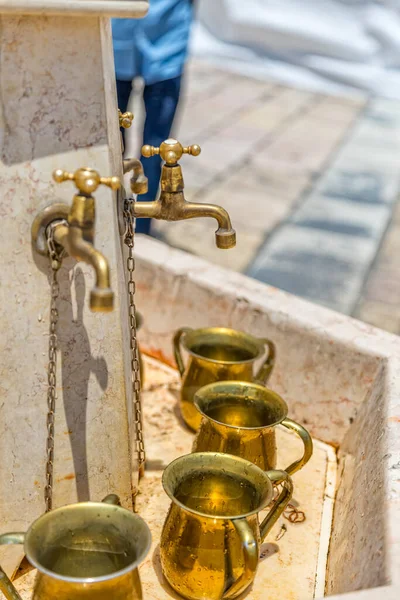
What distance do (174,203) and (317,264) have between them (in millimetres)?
2075

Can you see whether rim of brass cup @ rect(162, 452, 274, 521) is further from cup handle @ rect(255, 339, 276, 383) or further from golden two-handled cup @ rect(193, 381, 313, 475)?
cup handle @ rect(255, 339, 276, 383)

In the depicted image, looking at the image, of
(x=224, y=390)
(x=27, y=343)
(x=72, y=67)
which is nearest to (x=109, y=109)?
(x=72, y=67)

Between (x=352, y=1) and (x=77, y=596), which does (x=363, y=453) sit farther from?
(x=352, y=1)

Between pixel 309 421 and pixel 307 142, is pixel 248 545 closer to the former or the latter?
pixel 309 421

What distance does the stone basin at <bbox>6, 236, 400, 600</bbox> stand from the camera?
1230 millimetres

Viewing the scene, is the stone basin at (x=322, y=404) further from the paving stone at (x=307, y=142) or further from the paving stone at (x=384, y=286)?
the paving stone at (x=307, y=142)

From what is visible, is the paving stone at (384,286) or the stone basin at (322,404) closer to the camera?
the stone basin at (322,404)

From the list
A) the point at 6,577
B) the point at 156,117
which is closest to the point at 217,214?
the point at 6,577

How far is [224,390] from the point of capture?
1.49m

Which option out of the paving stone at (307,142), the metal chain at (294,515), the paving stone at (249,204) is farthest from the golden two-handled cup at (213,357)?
the paving stone at (307,142)

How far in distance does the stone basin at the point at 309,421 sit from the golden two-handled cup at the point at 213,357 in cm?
8

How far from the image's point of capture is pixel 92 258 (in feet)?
3.37

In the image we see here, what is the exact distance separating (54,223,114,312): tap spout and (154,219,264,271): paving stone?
205 cm

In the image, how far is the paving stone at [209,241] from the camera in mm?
3234
